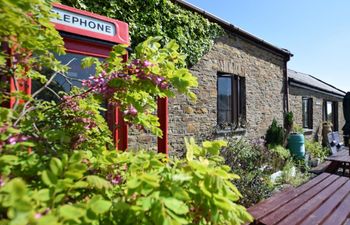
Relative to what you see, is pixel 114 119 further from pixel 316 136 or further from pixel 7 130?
pixel 316 136

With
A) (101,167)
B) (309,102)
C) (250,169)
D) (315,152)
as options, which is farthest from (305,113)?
(101,167)

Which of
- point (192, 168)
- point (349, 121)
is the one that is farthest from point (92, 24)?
point (349, 121)

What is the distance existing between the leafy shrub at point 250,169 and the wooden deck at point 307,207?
0.89 meters

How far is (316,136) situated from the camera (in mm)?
13648

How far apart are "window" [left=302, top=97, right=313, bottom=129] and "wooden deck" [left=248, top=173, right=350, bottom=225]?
30.5 ft

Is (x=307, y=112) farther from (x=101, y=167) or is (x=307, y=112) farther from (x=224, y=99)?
(x=101, y=167)

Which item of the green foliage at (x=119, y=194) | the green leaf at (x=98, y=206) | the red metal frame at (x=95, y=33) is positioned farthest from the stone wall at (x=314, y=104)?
the green leaf at (x=98, y=206)

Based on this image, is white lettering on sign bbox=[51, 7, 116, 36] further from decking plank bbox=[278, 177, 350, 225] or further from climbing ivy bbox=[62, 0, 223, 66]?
decking plank bbox=[278, 177, 350, 225]

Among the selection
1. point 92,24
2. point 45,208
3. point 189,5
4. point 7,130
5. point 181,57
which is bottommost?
point 45,208

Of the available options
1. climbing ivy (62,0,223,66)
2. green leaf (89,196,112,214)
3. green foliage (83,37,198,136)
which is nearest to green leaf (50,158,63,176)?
green leaf (89,196,112,214)

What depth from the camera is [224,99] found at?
26.3 feet

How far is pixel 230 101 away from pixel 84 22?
5.96 m

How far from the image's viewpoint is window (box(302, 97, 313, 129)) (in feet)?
43.3

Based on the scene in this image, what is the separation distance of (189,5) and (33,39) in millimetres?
5374
